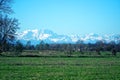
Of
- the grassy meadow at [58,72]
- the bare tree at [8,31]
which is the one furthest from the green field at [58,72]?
the bare tree at [8,31]

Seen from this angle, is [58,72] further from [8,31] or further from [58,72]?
[8,31]

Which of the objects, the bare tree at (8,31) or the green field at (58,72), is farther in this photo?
the bare tree at (8,31)

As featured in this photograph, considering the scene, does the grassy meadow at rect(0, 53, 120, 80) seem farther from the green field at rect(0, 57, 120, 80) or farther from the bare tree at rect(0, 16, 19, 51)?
the bare tree at rect(0, 16, 19, 51)

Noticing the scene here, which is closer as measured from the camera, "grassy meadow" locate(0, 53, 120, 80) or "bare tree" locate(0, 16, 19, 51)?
"grassy meadow" locate(0, 53, 120, 80)

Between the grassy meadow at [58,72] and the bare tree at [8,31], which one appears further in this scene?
the bare tree at [8,31]

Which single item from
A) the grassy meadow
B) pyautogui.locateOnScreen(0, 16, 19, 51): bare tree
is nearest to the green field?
the grassy meadow

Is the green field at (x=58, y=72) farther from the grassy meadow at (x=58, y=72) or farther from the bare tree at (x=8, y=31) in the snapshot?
the bare tree at (x=8, y=31)

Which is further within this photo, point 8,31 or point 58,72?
point 8,31

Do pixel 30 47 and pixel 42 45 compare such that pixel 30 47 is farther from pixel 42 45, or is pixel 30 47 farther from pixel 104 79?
pixel 104 79

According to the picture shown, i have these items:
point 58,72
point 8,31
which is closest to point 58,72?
point 58,72

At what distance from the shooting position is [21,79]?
837 inches

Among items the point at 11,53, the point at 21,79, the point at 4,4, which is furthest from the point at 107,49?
the point at 21,79

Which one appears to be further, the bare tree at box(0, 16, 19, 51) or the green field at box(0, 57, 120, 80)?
the bare tree at box(0, 16, 19, 51)

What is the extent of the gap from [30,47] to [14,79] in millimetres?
169894
